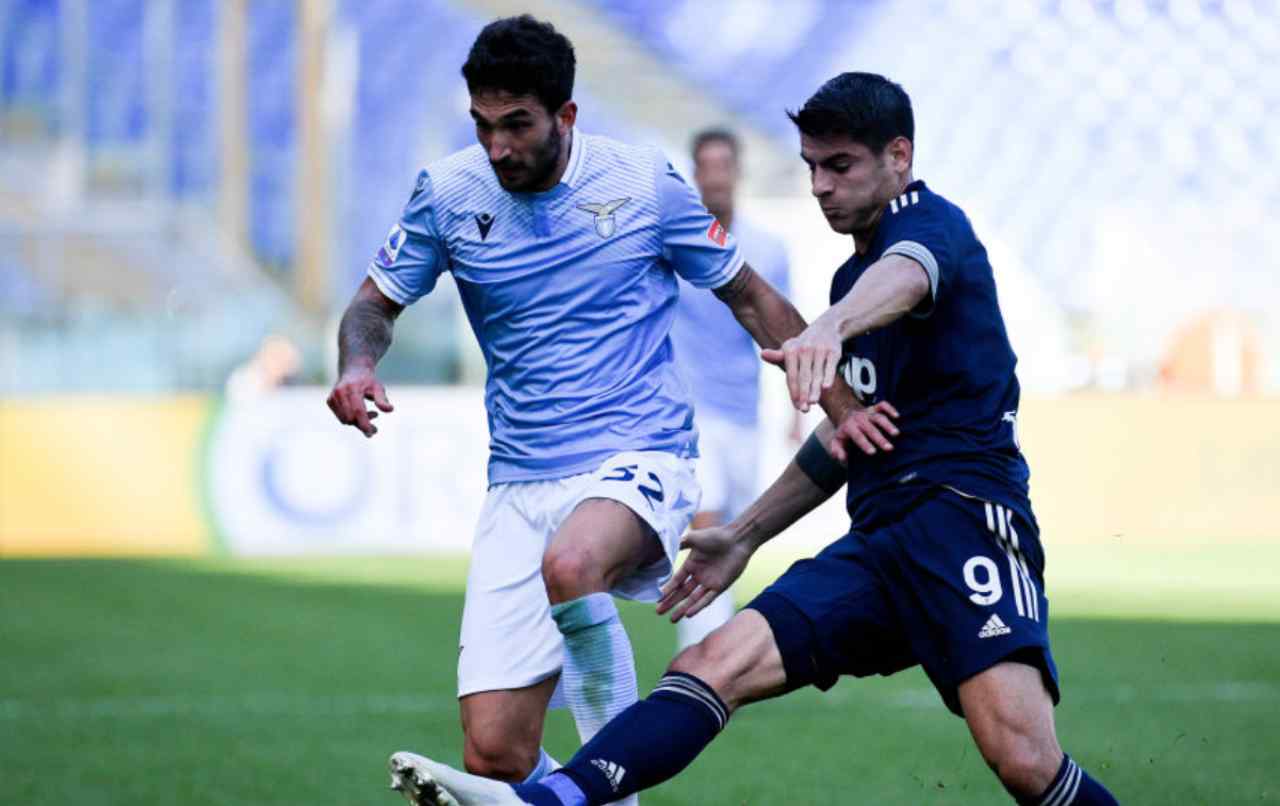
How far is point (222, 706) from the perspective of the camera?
27.9 ft

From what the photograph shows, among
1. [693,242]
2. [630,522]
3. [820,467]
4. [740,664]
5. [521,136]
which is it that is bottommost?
[740,664]

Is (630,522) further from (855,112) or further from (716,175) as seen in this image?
(716,175)

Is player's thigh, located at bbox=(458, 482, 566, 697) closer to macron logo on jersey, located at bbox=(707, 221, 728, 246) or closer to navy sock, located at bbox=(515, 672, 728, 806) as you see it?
navy sock, located at bbox=(515, 672, 728, 806)

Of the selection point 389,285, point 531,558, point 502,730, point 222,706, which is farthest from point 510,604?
point 222,706

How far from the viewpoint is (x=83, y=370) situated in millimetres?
20109

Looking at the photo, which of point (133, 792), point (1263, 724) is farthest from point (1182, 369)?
point (133, 792)

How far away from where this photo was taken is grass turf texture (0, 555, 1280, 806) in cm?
656

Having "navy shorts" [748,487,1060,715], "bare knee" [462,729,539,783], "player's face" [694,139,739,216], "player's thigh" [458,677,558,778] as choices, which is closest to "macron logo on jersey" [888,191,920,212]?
"navy shorts" [748,487,1060,715]

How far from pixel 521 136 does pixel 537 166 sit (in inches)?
4.1

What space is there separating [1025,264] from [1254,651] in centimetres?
1597

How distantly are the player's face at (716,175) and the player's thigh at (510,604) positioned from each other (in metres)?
3.55

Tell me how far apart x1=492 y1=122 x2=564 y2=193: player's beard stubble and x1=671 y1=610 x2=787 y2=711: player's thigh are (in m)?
1.26

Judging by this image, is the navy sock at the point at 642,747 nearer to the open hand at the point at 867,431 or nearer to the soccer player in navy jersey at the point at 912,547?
the soccer player in navy jersey at the point at 912,547

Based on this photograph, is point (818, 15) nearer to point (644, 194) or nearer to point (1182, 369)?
point (1182, 369)
